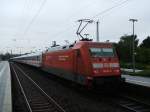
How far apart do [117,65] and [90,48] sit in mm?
1631

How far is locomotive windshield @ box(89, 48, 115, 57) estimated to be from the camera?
56.2 feet

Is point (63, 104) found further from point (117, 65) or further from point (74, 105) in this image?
point (117, 65)

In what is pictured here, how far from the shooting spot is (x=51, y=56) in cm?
2828

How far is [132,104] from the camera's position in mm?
14664

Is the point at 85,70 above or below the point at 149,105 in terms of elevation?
above

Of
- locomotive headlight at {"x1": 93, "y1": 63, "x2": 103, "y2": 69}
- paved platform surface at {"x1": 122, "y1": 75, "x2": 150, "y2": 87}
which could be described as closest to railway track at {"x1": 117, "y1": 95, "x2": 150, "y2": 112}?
locomotive headlight at {"x1": 93, "y1": 63, "x2": 103, "y2": 69}

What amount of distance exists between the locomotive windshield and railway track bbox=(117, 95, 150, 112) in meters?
2.32

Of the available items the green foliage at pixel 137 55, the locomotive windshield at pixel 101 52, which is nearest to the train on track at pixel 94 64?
the locomotive windshield at pixel 101 52

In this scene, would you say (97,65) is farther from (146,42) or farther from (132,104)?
(146,42)

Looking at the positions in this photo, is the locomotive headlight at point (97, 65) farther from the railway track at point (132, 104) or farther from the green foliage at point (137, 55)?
the green foliage at point (137, 55)

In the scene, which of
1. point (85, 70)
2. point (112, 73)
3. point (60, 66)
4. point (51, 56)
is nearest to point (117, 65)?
point (112, 73)

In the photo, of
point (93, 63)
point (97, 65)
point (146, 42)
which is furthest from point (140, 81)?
point (146, 42)

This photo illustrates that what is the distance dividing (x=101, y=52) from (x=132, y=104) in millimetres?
3729

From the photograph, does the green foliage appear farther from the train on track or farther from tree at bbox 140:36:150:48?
the train on track
